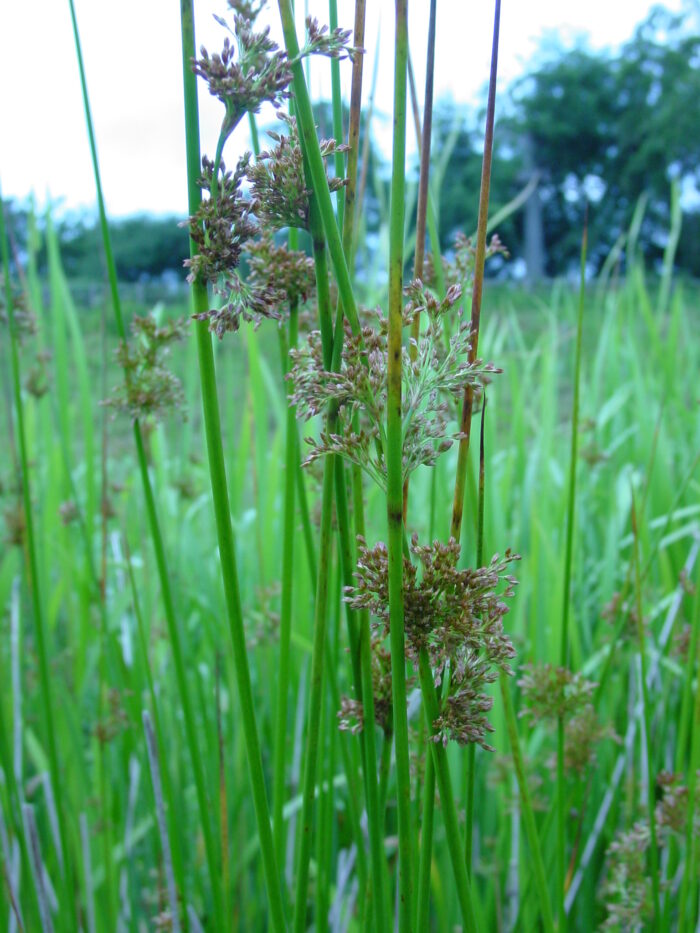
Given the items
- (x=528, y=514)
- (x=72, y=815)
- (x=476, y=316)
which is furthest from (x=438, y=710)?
(x=528, y=514)

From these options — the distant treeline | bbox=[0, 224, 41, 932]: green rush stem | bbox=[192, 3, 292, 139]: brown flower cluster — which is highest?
the distant treeline

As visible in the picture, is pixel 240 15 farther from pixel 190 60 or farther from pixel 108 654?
pixel 108 654

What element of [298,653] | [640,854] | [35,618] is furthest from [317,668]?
[298,653]

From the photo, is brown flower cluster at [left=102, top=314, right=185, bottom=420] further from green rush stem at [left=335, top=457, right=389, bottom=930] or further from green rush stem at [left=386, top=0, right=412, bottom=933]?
green rush stem at [left=386, top=0, right=412, bottom=933]

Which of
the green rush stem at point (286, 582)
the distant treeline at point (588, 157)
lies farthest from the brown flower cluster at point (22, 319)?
the distant treeline at point (588, 157)

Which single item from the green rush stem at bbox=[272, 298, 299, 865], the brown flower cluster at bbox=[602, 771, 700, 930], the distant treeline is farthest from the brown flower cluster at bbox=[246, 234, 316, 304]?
the distant treeline

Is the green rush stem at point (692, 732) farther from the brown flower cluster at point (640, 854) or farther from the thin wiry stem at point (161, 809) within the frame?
the thin wiry stem at point (161, 809)
